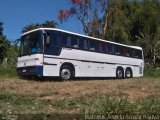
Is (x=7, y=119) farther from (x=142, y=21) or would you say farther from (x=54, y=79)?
(x=142, y=21)

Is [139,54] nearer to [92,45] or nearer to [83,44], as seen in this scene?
[92,45]

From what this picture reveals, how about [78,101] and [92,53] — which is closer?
[78,101]

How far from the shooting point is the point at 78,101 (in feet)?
28.8

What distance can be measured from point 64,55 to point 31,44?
174cm

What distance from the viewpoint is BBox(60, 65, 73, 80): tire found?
725 inches

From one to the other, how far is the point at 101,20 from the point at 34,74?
71.8 ft

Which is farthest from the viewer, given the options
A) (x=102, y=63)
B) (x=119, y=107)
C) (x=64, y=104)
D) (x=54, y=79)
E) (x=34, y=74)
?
(x=102, y=63)

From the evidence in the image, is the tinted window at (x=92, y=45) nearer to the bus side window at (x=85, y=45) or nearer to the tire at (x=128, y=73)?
the bus side window at (x=85, y=45)

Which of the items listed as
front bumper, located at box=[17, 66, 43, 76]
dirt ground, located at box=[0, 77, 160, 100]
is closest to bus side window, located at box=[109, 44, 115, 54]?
front bumper, located at box=[17, 66, 43, 76]

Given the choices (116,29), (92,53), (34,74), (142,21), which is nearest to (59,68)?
(34,74)

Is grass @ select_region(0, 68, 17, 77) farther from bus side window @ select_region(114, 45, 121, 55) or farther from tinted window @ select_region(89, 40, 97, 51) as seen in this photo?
bus side window @ select_region(114, 45, 121, 55)

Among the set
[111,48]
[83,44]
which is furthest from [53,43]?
[111,48]

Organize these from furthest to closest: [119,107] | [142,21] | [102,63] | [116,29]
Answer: [142,21] → [116,29] → [102,63] → [119,107]

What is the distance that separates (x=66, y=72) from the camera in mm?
18656
